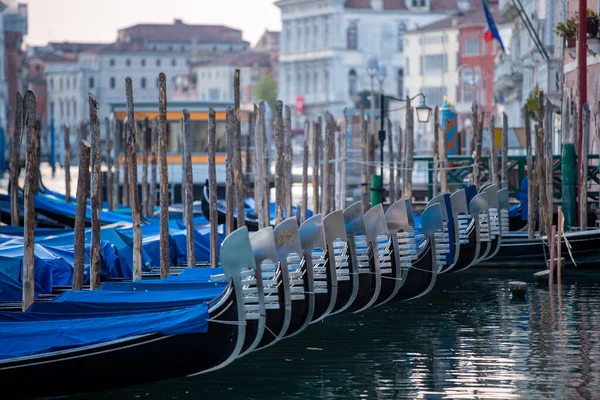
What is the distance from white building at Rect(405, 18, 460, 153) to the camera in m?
57.7

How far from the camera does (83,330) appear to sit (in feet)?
26.7

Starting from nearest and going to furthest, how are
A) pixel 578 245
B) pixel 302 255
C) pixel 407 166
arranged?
pixel 302 255
pixel 578 245
pixel 407 166

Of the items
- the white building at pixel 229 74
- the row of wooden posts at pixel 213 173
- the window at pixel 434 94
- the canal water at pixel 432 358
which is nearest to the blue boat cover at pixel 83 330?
the canal water at pixel 432 358

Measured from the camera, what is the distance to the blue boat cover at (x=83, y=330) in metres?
8.05

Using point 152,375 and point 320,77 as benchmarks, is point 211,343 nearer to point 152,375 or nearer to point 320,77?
point 152,375

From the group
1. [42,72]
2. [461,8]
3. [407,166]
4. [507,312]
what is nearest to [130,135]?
[507,312]

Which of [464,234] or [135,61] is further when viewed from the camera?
[135,61]

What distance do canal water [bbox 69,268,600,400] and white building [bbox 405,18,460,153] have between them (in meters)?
44.8

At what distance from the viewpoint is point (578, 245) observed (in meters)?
14.5

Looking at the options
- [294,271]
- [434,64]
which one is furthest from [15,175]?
[434,64]

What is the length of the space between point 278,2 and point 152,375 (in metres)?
65.1

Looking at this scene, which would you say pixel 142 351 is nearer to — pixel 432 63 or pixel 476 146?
pixel 476 146

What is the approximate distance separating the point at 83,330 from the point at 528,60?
21386 millimetres

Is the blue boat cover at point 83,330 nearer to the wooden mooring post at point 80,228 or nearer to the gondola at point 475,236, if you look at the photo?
the wooden mooring post at point 80,228
